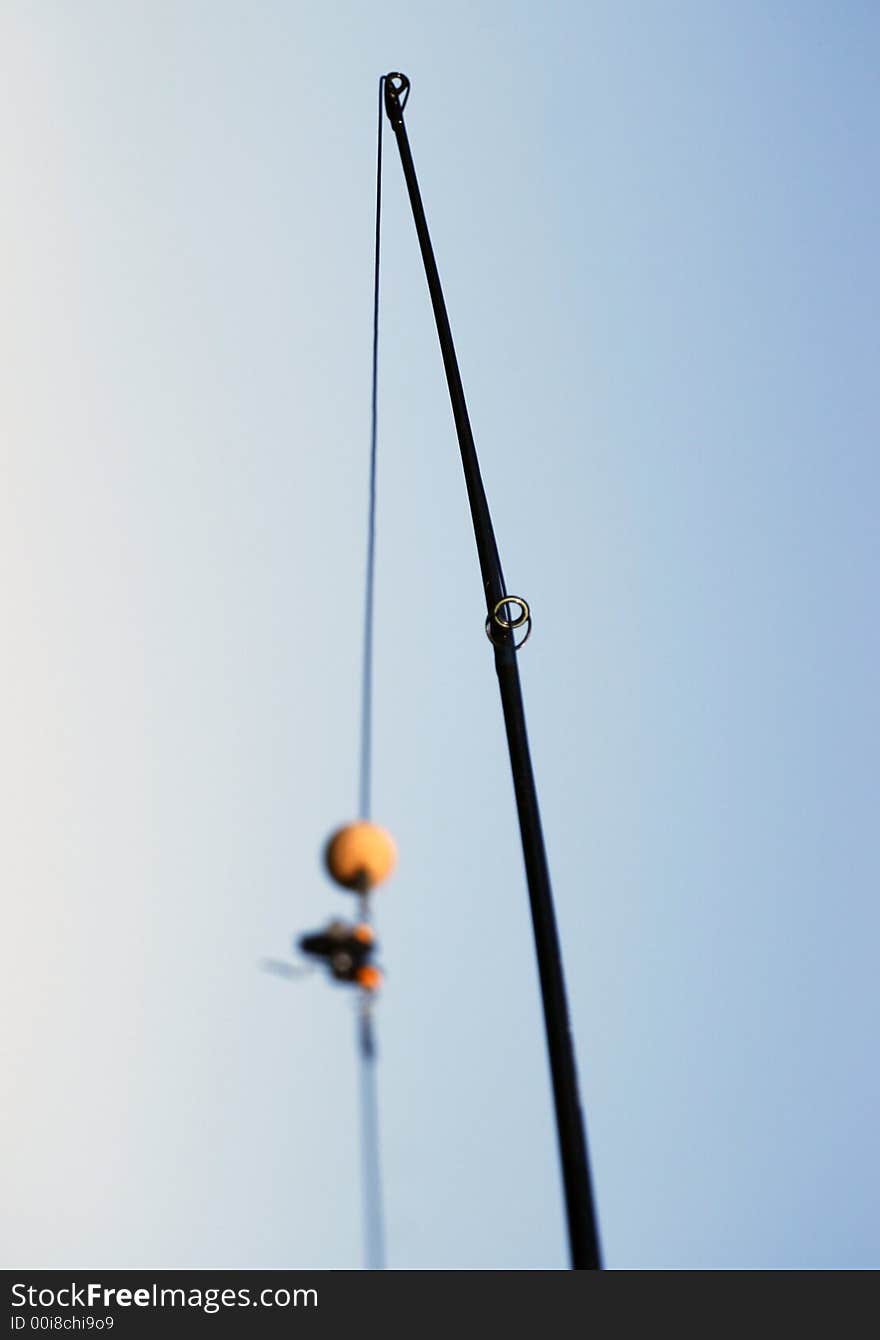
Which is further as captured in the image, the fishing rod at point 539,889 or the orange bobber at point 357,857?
the orange bobber at point 357,857

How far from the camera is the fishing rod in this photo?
3463 mm

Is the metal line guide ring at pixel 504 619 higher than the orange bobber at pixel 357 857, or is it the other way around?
the metal line guide ring at pixel 504 619

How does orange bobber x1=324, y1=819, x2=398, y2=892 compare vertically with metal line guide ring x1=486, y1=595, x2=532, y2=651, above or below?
below

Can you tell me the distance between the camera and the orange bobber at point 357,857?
14.0 feet

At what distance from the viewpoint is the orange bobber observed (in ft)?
14.0

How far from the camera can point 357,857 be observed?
427 centimetres

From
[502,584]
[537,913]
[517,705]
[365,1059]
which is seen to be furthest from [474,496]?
[365,1059]

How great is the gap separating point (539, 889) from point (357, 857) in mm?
706

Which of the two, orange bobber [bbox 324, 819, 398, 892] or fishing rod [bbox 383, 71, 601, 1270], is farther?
orange bobber [bbox 324, 819, 398, 892]

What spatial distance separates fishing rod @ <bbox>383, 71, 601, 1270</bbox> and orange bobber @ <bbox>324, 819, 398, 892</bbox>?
58 centimetres

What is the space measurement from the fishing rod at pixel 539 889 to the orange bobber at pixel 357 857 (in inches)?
23.0

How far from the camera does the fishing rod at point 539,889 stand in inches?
136
